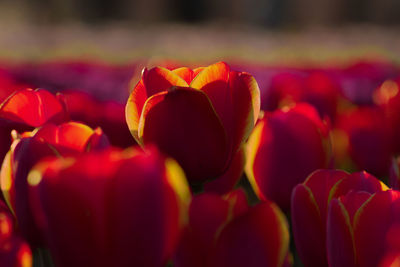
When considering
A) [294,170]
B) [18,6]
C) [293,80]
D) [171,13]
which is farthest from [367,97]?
[18,6]

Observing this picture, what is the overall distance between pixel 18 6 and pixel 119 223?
22.9 m

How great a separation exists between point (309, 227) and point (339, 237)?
0.05 m

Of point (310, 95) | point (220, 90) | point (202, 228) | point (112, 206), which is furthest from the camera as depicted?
point (310, 95)

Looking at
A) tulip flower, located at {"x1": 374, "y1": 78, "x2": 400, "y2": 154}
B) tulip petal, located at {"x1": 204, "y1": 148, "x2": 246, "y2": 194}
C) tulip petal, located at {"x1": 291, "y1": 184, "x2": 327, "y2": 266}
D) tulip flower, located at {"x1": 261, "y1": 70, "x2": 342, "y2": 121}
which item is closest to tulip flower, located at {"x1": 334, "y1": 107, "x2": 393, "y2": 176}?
tulip flower, located at {"x1": 374, "y1": 78, "x2": 400, "y2": 154}

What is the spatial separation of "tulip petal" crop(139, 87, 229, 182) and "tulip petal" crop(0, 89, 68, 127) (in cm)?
12

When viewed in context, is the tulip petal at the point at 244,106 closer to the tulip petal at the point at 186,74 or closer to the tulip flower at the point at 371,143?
the tulip petal at the point at 186,74

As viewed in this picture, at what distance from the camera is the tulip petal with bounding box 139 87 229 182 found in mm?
624

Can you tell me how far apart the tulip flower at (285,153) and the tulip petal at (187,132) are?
0.47 feet

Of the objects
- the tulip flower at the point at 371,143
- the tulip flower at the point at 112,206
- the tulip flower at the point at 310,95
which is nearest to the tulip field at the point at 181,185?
the tulip flower at the point at 112,206

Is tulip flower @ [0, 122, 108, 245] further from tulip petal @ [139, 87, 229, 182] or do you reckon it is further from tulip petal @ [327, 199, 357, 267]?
tulip petal @ [327, 199, 357, 267]

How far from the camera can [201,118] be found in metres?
0.63

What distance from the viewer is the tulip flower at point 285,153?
0.77 meters

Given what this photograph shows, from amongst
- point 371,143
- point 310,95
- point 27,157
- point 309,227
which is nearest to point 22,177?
point 27,157

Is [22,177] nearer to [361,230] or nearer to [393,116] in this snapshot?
[361,230]
